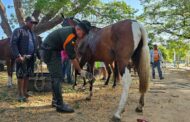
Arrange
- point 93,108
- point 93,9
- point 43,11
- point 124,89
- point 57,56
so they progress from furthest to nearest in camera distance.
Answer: point 43,11, point 93,9, point 93,108, point 57,56, point 124,89

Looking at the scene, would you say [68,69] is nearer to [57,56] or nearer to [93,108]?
[93,108]

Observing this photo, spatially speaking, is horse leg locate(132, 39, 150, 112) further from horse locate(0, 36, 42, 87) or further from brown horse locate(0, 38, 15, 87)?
brown horse locate(0, 38, 15, 87)

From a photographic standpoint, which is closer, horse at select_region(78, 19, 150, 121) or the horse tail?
horse at select_region(78, 19, 150, 121)

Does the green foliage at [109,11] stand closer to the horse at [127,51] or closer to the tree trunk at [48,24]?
the tree trunk at [48,24]

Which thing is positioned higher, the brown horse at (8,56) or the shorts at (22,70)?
the brown horse at (8,56)

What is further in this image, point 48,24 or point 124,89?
point 48,24

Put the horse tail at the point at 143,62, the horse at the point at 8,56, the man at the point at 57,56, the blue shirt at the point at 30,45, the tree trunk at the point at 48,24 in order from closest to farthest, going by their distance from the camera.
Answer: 1. the man at the point at 57,56
2. the horse tail at the point at 143,62
3. the blue shirt at the point at 30,45
4. the horse at the point at 8,56
5. the tree trunk at the point at 48,24

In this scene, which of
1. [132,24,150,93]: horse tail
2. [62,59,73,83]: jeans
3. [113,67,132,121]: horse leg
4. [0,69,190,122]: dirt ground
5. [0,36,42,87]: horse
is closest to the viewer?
[0,69,190,122]: dirt ground

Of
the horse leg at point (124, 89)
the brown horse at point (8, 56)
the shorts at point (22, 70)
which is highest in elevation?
the brown horse at point (8, 56)

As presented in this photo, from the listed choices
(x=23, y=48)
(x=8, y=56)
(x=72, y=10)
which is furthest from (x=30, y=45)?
(x=72, y=10)

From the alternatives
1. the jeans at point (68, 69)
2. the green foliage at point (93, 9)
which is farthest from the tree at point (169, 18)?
the jeans at point (68, 69)

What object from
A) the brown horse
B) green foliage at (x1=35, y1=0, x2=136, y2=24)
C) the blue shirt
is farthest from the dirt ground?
green foliage at (x1=35, y1=0, x2=136, y2=24)

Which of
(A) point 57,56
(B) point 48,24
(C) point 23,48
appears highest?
(B) point 48,24

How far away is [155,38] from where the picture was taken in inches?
887
